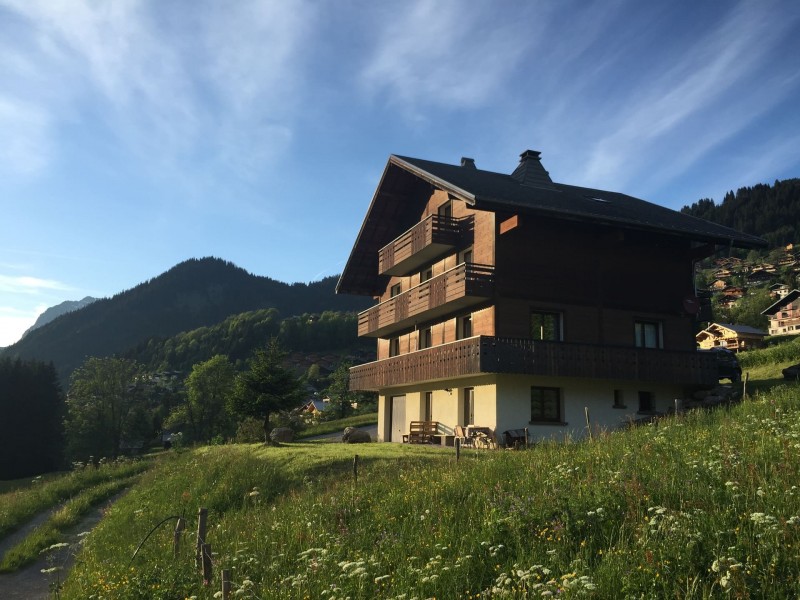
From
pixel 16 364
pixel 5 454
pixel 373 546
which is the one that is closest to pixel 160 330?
pixel 16 364

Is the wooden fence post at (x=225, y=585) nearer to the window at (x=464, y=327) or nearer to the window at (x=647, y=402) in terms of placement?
the window at (x=464, y=327)

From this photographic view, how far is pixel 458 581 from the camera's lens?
712cm

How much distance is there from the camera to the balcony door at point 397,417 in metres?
33.7

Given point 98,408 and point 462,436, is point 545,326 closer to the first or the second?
point 462,436

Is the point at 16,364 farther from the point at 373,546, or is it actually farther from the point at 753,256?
the point at 753,256

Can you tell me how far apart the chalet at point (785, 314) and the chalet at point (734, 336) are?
599 inches

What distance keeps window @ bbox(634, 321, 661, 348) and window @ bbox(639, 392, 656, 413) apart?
78.9 inches

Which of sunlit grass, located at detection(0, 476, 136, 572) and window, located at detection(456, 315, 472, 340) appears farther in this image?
window, located at detection(456, 315, 472, 340)

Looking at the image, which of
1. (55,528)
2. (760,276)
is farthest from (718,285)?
(55,528)

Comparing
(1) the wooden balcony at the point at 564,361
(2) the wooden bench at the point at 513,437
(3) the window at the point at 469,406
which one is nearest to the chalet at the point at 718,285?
(1) the wooden balcony at the point at 564,361

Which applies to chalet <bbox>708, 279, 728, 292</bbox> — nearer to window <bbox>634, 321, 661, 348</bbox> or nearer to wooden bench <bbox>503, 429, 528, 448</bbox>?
window <bbox>634, 321, 661, 348</bbox>

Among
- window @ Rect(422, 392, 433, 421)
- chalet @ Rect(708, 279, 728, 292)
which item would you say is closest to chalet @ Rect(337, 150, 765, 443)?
window @ Rect(422, 392, 433, 421)

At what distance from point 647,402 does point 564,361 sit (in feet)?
16.7

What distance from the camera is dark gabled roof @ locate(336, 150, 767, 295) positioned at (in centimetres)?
2406
